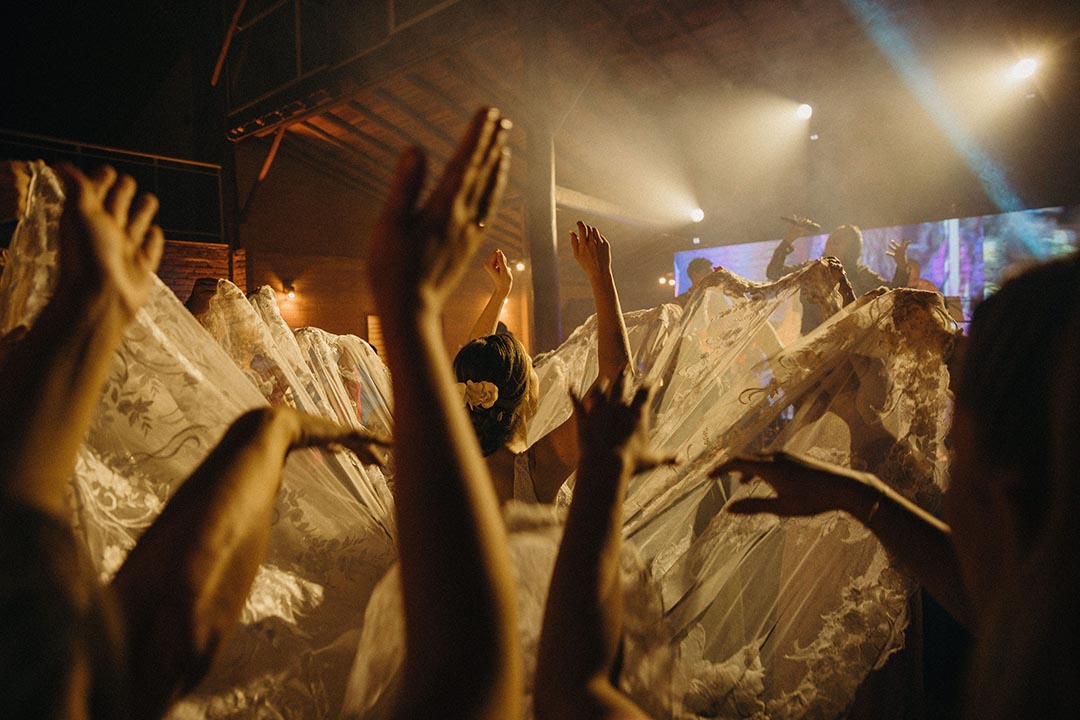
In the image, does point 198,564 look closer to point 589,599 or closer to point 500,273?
point 589,599

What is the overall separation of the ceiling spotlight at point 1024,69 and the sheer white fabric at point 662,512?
5.81 metres

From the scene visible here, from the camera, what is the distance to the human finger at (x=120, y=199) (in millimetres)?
591

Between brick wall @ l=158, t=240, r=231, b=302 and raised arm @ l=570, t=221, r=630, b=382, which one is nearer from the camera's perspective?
raised arm @ l=570, t=221, r=630, b=382

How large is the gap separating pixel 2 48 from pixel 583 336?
30.8 feet

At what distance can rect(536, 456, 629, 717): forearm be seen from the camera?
60cm

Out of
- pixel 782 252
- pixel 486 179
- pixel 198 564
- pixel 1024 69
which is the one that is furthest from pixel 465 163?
pixel 1024 69

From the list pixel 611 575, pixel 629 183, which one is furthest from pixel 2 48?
pixel 611 575

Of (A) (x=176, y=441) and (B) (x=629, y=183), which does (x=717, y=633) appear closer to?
(A) (x=176, y=441)

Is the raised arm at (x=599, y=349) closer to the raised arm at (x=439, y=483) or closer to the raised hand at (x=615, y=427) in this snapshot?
the raised hand at (x=615, y=427)

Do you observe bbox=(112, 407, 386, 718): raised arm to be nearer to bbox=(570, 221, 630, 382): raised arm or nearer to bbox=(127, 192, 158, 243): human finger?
bbox=(127, 192, 158, 243): human finger

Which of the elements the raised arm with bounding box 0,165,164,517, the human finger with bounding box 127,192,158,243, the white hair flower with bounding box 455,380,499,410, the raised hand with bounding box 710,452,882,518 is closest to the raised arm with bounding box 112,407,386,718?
the raised arm with bounding box 0,165,164,517

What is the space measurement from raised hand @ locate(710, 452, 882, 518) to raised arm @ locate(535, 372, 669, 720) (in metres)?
0.29

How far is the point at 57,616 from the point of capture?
0.42m

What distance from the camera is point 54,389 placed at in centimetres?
53
